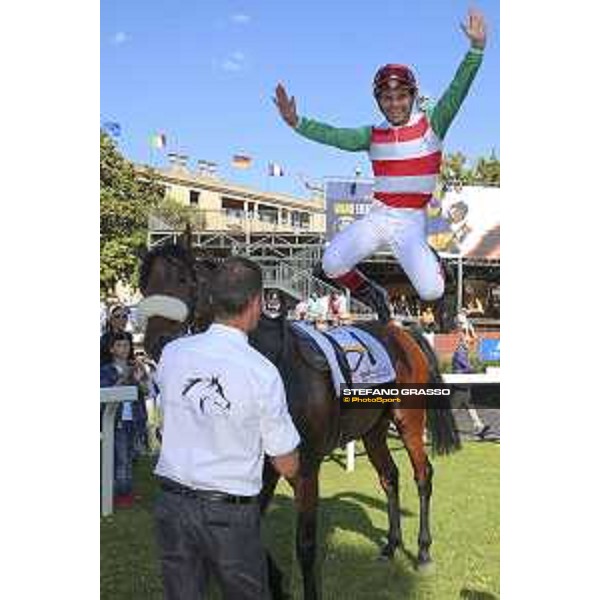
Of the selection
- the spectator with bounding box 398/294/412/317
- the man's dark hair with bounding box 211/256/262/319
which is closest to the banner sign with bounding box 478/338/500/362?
the spectator with bounding box 398/294/412/317

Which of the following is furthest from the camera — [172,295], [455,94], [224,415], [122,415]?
[122,415]

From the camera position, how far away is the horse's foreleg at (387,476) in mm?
5902

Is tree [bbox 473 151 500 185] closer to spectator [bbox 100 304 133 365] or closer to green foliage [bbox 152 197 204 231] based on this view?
green foliage [bbox 152 197 204 231]

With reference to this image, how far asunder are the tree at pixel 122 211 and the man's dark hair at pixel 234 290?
5.70 ft

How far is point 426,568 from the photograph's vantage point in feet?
18.3

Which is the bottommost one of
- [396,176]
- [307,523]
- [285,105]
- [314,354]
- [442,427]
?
[307,523]

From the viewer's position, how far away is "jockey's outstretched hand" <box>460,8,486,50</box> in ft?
15.3

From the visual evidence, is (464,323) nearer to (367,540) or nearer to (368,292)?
(368,292)


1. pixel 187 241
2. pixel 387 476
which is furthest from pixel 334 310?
pixel 387 476

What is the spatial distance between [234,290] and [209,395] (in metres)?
0.37

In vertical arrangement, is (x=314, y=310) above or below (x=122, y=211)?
below
